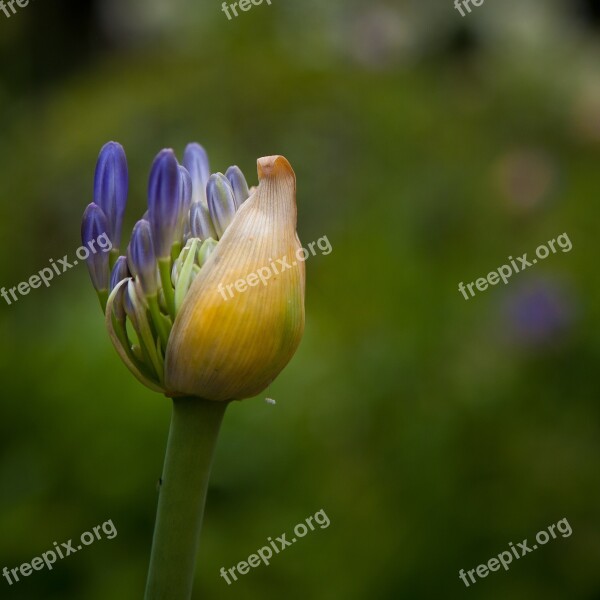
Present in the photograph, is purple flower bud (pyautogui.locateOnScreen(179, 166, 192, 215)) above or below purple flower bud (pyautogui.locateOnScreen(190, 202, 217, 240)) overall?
above

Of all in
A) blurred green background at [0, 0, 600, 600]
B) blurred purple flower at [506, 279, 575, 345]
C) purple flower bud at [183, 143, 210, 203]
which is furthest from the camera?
blurred purple flower at [506, 279, 575, 345]

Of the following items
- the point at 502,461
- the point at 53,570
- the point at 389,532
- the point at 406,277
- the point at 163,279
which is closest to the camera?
the point at 163,279

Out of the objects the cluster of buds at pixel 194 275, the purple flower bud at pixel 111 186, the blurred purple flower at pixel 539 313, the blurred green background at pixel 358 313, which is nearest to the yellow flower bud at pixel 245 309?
the cluster of buds at pixel 194 275

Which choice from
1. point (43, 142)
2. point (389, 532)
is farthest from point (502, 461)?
point (43, 142)

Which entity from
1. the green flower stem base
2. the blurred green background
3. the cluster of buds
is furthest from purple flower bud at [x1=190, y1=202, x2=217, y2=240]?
the blurred green background

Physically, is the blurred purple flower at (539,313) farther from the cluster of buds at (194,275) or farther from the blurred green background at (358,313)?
the cluster of buds at (194,275)

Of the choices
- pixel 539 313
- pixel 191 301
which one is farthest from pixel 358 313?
pixel 191 301

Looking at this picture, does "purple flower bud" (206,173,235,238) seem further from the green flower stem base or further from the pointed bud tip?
the green flower stem base

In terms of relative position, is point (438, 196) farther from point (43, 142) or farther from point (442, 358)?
point (43, 142)
